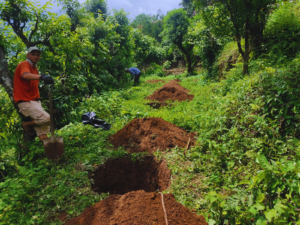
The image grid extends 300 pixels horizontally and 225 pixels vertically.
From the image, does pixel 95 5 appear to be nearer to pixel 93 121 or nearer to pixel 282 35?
pixel 93 121

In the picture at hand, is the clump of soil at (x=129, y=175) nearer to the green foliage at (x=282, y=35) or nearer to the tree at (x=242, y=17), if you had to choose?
the green foliage at (x=282, y=35)

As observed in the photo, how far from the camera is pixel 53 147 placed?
11.1ft

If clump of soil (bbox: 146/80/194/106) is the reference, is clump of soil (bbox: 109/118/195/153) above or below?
below

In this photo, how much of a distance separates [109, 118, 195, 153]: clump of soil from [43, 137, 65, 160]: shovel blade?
1.17 meters

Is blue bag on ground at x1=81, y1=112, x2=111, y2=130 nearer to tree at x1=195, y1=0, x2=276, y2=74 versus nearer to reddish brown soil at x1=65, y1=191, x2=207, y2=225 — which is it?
reddish brown soil at x1=65, y1=191, x2=207, y2=225

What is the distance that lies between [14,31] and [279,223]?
6357 mm

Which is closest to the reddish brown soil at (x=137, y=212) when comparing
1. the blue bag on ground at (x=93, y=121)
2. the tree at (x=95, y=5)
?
the blue bag on ground at (x=93, y=121)

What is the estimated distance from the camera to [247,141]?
3053mm

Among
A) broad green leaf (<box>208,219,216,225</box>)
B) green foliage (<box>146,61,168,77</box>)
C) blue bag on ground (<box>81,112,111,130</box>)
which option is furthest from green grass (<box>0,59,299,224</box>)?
green foliage (<box>146,61,168,77</box>)

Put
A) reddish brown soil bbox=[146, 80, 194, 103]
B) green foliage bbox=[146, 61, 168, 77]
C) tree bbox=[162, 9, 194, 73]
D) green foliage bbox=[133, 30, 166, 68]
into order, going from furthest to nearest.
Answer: green foliage bbox=[146, 61, 168, 77]
green foliage bbox=[133, 30, 166, 68]
tree bbox=[162, 9, 194, 73]
reddish brown soil bbox=[146, 80, 194, 103]

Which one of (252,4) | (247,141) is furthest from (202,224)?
(252,4)

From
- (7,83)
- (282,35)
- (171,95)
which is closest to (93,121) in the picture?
(7,83)

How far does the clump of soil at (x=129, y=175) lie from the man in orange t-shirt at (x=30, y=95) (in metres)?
1.54

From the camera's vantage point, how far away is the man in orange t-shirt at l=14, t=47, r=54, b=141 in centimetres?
338
